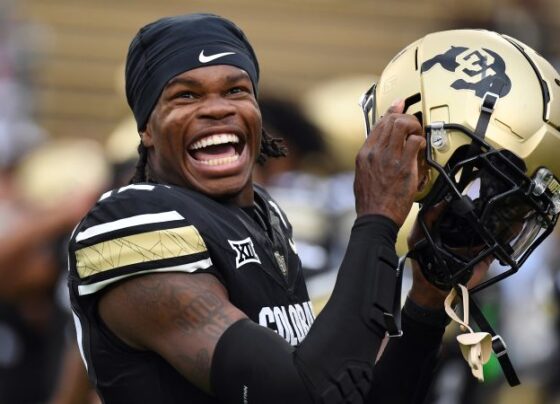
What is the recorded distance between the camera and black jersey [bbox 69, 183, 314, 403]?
3.13 m

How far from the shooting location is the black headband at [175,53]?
338 cm

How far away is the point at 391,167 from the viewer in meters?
3.10

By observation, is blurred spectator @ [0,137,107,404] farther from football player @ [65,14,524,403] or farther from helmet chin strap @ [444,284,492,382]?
helmet chin strap @ [444,284,492,382]

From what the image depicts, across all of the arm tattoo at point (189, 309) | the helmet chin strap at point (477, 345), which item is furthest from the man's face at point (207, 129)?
the helmet chin strap at point (477, 345)

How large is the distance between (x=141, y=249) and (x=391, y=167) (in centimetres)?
55

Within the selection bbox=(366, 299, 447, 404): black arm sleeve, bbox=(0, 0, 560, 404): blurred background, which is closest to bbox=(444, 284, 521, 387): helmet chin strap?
bbox=(366, 299, 447, 404): black arm sleeve

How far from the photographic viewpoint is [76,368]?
5.75m

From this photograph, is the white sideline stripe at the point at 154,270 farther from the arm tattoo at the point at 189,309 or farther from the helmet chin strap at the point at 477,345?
the helmet chin strap at the point at 477,345

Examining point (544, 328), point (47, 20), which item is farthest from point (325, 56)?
point (544, 328)

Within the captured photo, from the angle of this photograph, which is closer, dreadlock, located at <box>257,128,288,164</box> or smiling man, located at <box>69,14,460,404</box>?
smiling man, located at <box>69,14,460,404</box>

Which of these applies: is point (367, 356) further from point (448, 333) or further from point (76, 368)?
point (448, 333)

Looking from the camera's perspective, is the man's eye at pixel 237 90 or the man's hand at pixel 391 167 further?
the man's eye at pixel 237 90

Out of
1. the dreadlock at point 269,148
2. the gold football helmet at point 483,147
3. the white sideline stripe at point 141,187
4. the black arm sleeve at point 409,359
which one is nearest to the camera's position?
the gold football helmet at point 483,147

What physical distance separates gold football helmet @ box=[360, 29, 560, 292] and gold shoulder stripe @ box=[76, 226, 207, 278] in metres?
0.49
